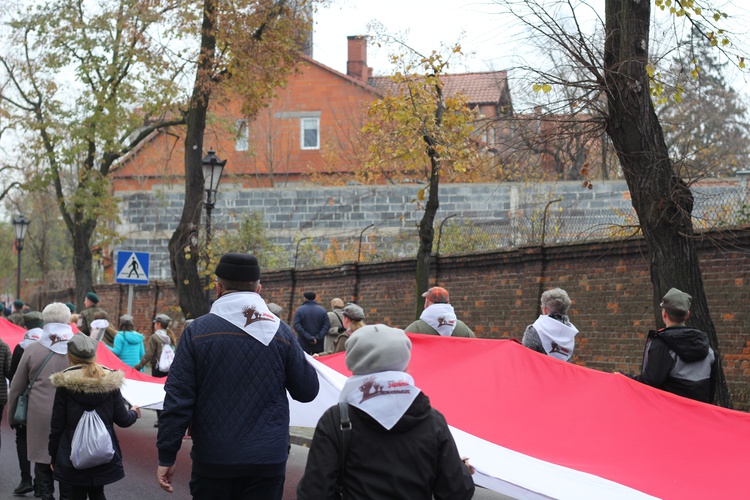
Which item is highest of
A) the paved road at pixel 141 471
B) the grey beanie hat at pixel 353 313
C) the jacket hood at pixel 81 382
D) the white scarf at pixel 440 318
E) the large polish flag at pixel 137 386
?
the white scarf at pixel 440 318

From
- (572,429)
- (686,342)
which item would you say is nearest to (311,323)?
(572,429)

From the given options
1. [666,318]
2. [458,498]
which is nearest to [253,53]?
[666,318]

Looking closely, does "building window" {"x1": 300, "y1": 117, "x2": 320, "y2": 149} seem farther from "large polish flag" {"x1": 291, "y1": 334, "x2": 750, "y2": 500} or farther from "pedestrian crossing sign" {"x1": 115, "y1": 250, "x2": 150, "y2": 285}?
"large polish flag" {"x1": 291, "y1": 334, "x2": 750, "y2": 500}

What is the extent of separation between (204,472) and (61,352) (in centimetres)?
400

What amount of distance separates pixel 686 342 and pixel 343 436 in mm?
4012

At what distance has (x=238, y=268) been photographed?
5812 mm

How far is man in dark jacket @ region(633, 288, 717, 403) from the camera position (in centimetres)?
738

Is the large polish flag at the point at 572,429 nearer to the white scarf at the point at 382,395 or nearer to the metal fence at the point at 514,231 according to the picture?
the white scarf at the point at 382,395

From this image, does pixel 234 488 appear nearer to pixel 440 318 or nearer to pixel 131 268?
pixel 440 318

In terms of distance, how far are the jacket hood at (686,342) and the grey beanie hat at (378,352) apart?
3.61 meters

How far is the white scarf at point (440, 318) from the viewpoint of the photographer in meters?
9.73

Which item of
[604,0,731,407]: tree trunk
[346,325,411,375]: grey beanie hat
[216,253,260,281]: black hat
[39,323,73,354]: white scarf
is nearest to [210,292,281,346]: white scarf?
[216,253,260,281]: black hat

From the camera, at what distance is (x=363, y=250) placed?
79.4 feet

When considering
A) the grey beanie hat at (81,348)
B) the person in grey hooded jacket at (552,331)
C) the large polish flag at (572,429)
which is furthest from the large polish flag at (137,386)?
the person in grey hooded jacket at (552,331)
